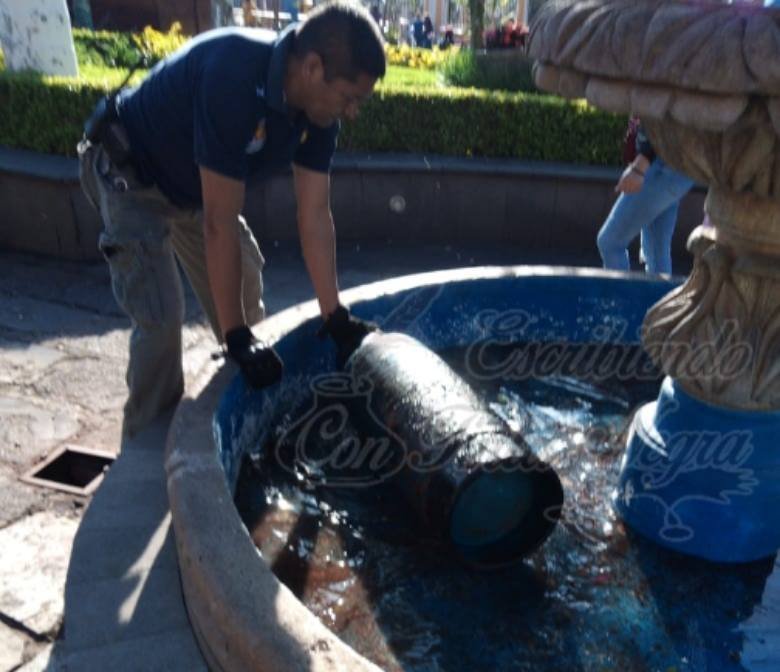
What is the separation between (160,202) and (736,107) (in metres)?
2.08

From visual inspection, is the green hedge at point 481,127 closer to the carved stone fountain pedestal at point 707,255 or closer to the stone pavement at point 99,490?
the stone pavement at point 99,490

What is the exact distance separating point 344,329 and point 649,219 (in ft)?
6.91

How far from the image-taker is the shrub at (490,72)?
8.60 metres

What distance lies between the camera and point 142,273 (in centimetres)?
283

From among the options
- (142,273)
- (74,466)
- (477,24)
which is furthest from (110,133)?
(477,24)

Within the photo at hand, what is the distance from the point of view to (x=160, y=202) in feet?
9.70

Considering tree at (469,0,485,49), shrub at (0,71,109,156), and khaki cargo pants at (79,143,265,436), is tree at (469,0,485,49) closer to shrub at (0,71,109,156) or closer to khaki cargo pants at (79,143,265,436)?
shrub at (0,71,109,156)

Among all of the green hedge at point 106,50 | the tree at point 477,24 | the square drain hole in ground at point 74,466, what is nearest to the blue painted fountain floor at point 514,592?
the square drain hole in ground at point 74,466

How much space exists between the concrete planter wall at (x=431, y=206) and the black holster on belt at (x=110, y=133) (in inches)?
114

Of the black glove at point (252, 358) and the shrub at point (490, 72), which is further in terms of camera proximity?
the shrub at point (490, 72)

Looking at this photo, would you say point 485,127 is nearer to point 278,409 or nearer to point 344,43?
point 278,409

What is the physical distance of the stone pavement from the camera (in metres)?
1.92

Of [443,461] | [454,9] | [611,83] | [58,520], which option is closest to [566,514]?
[443,461]

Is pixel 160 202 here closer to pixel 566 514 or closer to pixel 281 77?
pixel 281 77
